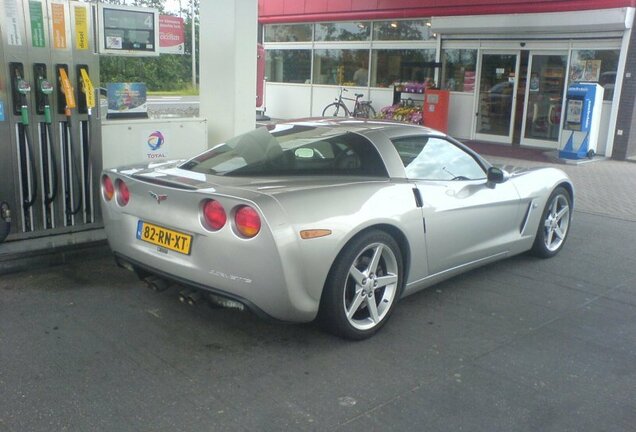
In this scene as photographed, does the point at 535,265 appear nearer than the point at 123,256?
No

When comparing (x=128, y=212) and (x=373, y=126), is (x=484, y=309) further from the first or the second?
(x=128, y=212)

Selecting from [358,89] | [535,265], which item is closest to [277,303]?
[535,265]

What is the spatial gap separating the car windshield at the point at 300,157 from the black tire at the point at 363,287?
581mm

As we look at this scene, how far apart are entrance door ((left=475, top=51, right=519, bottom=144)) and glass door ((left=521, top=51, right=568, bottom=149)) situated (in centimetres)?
36

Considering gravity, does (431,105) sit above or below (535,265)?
above

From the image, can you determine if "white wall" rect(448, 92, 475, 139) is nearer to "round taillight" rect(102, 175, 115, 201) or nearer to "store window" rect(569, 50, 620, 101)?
"store window" rect(569, 50, 620, 101)

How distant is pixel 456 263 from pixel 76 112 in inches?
144

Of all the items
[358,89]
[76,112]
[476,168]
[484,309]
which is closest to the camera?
[484,309]

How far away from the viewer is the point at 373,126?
487 centimetres

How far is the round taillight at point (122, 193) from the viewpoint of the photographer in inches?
169

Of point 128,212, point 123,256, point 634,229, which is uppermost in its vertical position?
point 128,212

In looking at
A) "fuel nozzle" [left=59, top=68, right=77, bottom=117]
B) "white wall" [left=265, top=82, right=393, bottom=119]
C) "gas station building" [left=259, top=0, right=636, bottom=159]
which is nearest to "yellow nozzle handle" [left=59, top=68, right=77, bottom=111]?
"fuel nozzle" [left=59, top=68, right=77, bottom=117]

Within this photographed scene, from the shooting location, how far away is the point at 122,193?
14.3ft

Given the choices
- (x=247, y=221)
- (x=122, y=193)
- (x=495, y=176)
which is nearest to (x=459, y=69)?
(x=495, y=176)
